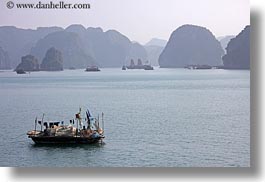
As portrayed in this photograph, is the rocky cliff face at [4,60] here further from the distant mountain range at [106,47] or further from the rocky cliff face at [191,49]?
the rocky cliff face at [191,49]

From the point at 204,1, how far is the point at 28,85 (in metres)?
2.50

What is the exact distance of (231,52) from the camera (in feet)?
21.6

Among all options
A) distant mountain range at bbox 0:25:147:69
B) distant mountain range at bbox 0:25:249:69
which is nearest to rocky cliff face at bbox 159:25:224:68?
distant mountain range at bbox 0:25:249:69

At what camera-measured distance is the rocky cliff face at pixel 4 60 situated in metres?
6.48

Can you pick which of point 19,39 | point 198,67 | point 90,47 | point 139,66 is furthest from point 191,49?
point 19,39

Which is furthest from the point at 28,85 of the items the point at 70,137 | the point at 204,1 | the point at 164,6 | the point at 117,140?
the point at 204,1

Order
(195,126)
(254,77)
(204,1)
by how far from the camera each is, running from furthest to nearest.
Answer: (195,126)
(204,1)
(254,77)

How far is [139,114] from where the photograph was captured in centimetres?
684

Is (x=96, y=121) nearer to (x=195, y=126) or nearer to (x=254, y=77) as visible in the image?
(x=195, y=126)

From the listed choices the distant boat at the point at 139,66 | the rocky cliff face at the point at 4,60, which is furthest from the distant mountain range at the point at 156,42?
the rocky cliff face at the point at 4,60

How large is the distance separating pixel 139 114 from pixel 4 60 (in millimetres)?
1857

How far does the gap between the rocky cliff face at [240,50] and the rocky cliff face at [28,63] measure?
2471mm

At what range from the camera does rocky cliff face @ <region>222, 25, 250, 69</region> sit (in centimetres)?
596

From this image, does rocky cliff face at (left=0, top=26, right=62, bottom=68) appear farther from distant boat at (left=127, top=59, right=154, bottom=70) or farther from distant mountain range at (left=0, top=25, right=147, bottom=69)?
distant boat at (left=127, top=59, right=154, bottom=70)
